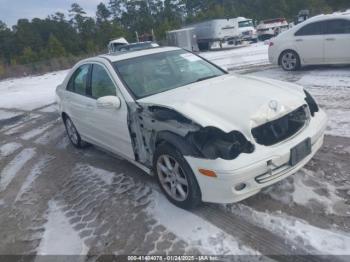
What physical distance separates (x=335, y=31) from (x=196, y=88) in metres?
6.82

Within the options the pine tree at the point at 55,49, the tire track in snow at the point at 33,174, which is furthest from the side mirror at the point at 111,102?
the pine tree at the point at 55,49

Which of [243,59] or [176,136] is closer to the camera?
[176,136]

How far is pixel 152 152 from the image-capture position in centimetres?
407

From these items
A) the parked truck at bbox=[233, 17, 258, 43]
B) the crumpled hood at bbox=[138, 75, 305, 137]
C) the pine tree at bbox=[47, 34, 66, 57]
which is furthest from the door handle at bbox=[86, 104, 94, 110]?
the pine tree at bbox=[47, 34, 66, 57]

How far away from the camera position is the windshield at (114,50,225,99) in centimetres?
449

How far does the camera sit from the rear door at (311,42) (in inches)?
382

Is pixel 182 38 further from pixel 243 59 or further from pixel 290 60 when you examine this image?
pixel 290 60

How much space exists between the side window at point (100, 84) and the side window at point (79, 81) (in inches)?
11.6

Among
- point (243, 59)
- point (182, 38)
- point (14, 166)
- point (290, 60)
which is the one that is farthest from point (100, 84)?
point (182, 38)

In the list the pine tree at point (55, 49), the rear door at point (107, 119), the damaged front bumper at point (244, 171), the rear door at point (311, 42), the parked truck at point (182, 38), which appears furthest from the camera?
the pine tree at point (55, 49)

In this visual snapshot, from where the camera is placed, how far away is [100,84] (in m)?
4.93

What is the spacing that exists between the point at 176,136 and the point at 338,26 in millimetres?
7747

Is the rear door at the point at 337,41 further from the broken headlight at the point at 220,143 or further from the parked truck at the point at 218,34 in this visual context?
the parked truck at the point at 218,34

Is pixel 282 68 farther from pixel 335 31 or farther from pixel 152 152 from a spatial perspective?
pixel 152 152
